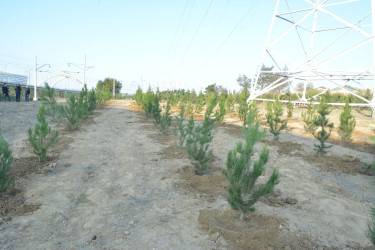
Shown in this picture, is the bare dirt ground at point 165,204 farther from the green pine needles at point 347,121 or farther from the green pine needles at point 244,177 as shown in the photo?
the green pine needles at point 347,121

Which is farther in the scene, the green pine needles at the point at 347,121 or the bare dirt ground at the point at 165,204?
the green pine needles at the point at 347,121

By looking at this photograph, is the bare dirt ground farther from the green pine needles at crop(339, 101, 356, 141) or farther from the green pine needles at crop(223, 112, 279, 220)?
the green pine needles at crop(339, 101, 356, 141)

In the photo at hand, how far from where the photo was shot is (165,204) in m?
4.00

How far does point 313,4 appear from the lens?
45.4 ft

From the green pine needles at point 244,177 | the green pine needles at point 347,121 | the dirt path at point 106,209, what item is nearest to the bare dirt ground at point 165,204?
the dirt path at point 106,209

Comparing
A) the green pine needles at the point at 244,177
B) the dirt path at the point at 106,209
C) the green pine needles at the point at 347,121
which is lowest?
the dirt path at the point at 106,209

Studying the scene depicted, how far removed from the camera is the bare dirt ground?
3021mm

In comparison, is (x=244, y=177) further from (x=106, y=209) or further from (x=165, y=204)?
(x=106, y=209)

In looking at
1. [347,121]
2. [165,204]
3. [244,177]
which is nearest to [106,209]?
[165,204]

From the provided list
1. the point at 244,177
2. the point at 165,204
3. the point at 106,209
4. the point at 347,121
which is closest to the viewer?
the point at 244,177

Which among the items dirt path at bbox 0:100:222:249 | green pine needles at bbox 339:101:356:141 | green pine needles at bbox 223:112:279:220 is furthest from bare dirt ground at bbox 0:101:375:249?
green pine needles at bbox 339:101:356:141

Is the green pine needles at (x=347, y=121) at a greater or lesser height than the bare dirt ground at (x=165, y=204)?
greater

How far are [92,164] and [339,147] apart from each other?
8356 mm

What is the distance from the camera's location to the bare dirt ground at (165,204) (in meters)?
3.02
